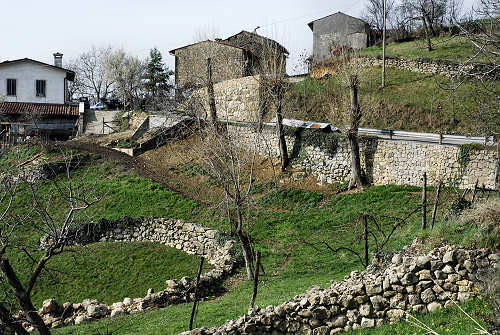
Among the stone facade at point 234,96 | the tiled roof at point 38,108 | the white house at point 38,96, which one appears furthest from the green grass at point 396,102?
the white house at point 38,96

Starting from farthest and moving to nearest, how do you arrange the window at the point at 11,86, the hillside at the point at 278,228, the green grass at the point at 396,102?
the window at the point at 11,86, the green grass at the point at 396,102, the hillside at the point at 278,228

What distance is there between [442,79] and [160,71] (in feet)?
82.2

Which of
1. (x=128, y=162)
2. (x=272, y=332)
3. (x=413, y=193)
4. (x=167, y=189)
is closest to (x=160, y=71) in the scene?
(x=128, y=162)

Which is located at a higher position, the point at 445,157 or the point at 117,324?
the point at 445,157

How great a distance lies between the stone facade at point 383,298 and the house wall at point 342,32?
3990cm

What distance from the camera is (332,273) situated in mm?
17000

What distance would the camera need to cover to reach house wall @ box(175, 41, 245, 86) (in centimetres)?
4212

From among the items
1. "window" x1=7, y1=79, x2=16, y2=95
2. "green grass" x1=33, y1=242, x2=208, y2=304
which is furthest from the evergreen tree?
"green grass" x1=33, y1=242, x2=208, y2=304

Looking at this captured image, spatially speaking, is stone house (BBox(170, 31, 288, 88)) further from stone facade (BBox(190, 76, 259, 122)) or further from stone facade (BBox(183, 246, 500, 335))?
stone facade (BBox(183, 246, 500, 335))

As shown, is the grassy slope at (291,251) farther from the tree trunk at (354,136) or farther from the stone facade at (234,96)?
the stone facade at (234,96)

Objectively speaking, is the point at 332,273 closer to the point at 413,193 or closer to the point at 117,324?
the point at 117,324

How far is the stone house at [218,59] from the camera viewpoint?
42062 millimetres

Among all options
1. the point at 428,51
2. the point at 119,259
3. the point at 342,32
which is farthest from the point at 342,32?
the point at 119,259

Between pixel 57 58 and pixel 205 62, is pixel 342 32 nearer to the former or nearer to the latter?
pixel 205 62
